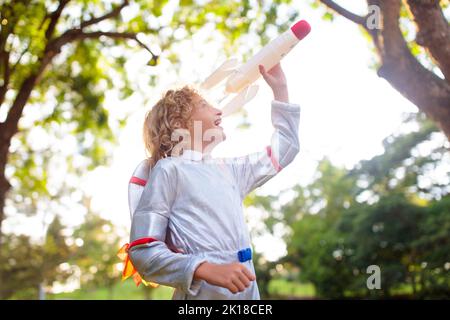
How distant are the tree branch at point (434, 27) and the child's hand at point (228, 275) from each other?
2276 mm

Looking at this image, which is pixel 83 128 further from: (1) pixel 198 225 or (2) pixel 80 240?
(2) pixel 80 240

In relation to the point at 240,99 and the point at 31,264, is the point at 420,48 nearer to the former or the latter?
the point at 240,99

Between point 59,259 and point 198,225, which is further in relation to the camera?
point 59,259

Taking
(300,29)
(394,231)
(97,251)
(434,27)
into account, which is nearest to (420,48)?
(434,27)

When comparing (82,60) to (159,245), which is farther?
(82,60)

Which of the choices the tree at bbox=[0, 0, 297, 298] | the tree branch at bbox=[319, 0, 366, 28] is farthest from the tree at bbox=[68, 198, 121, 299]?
the tree branch at bbox=[319, 0, 366, 28]

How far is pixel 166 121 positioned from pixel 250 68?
381mm

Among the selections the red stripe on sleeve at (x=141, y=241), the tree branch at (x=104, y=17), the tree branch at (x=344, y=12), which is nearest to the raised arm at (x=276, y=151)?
the red stripe on sleeve at (x=141, y=241)

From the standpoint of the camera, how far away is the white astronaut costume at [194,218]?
5.93 ft

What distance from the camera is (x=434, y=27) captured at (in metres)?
3.40
